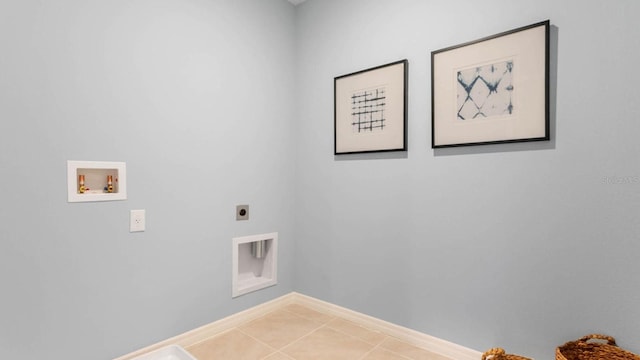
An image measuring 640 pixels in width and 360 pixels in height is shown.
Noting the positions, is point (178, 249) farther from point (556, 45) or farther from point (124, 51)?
point (556, 45)

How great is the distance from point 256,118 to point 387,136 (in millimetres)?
962

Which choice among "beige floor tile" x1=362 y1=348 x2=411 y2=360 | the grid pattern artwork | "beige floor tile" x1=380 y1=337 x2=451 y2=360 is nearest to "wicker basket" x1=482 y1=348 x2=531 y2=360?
"beige floor tile" x1=380 y1=337 x2=451 y2=360

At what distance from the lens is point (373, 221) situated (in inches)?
81.4

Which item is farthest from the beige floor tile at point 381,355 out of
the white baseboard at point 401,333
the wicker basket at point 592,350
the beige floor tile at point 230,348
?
the wicker basket at point 592,350

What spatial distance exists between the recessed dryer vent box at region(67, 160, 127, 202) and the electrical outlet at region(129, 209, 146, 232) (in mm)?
102

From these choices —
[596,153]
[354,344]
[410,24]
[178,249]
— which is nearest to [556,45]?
[596,153]

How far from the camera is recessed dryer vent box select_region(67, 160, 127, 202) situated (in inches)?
56.8

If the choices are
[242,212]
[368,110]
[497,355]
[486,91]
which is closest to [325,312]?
[242,212]

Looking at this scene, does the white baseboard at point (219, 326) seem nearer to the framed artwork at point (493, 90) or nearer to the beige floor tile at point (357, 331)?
the beige floor tile at point (357, 331)

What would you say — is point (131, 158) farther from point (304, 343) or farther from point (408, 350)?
point (408, 350)

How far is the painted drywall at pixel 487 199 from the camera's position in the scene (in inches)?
52.2

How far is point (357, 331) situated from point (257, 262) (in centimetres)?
91

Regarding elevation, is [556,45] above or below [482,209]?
above

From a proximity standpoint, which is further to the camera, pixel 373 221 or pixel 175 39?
pixel 373 221
